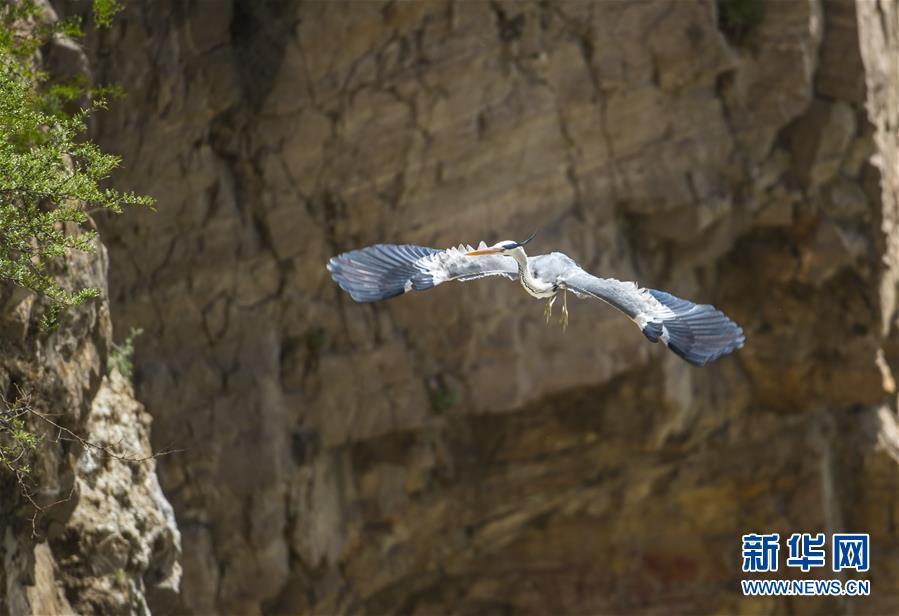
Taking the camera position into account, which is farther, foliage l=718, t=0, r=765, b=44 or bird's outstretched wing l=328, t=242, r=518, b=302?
foliage l=718, t=0, r=765, b=44

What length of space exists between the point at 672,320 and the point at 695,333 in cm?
16

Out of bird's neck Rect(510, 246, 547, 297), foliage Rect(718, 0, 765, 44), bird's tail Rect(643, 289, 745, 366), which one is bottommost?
bird's tail Rect(643, 289, 745, 366)

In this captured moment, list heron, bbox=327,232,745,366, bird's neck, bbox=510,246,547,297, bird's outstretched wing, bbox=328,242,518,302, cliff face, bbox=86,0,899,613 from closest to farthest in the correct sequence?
1. heron, bbox=327,232,745,366
2. bird's neck, bbox=510,246,547,297
3. bird's outstretched wing, bbox=328,242,518,302
4. cliff face, bbox=86,0,899,613

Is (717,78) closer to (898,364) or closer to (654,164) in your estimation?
(654,164)

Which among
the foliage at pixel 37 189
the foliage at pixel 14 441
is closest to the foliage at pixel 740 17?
the foliage at pixel 37 189

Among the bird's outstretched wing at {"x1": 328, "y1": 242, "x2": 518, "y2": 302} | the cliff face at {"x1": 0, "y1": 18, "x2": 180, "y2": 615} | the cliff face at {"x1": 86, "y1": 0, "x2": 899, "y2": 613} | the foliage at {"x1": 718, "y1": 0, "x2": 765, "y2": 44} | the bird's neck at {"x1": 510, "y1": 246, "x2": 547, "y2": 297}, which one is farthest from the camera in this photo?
the foliage at {"x1": 718, "y1": 0, "x2": 765, "y2": 44}

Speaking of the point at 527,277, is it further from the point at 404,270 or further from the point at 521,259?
the point at 404,270

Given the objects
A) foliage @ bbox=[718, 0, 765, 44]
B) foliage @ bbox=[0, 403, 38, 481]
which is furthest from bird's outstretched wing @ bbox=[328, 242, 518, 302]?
foliage @ bbox=[718, 0, 765, 44]

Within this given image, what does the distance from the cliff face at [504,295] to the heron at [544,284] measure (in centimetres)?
384

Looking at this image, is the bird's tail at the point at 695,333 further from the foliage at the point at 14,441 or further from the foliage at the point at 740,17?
the foliage at the point at 740,17

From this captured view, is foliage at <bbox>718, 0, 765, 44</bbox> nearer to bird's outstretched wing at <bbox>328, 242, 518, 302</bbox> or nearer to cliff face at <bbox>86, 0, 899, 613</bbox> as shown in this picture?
cliff face at <bbox>86, 0, 899, 613</bbox>

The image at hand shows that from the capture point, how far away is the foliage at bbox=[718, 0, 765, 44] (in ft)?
47.4

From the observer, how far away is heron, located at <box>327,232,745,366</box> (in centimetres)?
877

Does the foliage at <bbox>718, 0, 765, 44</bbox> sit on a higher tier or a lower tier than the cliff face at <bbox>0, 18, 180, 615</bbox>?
higher
